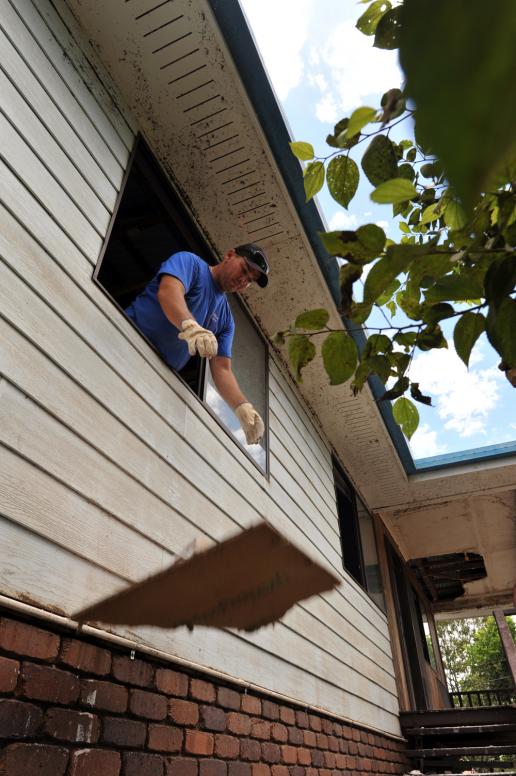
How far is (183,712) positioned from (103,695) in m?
0.48

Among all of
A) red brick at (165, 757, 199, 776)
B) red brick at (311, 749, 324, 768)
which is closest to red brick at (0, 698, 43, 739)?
red brick at (165, 757, 199, 776)

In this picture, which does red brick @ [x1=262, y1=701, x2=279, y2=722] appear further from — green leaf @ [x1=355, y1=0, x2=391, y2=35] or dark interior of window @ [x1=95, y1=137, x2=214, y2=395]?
green leaf @ [x1=355, y1=0, x2=391, y2=35]

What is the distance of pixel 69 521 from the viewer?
1.63 meters

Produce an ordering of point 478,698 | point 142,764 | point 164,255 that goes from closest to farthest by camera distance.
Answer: point 142,764 → point 164,255 → point 478,698

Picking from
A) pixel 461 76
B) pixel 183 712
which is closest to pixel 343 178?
pixel 461 76

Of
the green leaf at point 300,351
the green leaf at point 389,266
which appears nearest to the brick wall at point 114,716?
the green leaf at point 300,351

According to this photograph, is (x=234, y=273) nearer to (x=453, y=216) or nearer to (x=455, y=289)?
(x=453, y=216)

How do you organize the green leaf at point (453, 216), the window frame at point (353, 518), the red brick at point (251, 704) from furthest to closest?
the window frame at point (353, 518), the red brick at point (251, 704), the green leaf at point (453, 216)

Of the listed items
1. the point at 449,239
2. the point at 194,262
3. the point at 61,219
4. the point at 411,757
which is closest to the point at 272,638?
the point at 194,262

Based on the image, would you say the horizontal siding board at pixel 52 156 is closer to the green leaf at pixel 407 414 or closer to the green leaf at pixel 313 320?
the green leaf at pixel 313 320

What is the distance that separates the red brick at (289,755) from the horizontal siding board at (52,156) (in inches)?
102

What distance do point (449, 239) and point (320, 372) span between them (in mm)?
3384

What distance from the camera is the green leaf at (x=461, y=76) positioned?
0.20 meters

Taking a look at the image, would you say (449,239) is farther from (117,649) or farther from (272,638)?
(272,638)
